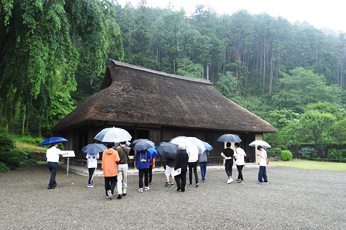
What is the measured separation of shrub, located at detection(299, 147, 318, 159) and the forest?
197 mm

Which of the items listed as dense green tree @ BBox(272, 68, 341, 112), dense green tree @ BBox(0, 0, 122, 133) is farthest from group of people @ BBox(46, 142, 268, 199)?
dense green tree @ BBox(272, 68, 341, 112)

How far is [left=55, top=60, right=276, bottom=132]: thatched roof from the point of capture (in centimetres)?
1435

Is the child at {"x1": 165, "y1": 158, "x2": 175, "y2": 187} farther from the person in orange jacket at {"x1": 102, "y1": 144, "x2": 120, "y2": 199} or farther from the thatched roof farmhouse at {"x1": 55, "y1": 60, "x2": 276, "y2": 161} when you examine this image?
the thatched roof farmhouse at {"x1": 55, "y1": 60, "x2": 276, "y2": 161}

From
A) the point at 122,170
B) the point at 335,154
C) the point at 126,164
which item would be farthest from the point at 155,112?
the point at 335,154

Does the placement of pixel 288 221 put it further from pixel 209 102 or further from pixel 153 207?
pixel 209 102

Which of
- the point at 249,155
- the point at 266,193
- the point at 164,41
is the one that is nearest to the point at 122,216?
the point at 266,193

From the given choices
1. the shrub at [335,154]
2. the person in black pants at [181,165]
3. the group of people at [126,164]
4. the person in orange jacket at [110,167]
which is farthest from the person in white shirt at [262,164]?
the shrub at [335,154]

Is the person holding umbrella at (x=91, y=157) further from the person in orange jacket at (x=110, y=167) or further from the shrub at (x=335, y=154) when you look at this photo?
the shrub at (x=335, y=154)

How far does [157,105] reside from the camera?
16.4 metres

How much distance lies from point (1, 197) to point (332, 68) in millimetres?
67737

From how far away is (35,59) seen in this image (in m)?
9.34

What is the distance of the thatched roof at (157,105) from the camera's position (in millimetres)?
14354

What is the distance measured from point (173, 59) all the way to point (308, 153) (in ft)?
93.4

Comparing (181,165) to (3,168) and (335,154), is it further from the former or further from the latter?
(335,154)
